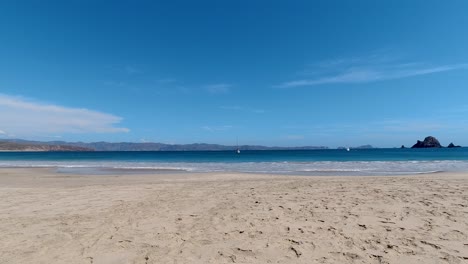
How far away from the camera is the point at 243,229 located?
209 inches

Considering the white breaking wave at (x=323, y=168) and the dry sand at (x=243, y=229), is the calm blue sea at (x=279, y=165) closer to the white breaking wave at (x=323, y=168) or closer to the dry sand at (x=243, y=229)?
the white breaking wave at (x=323, y=168)

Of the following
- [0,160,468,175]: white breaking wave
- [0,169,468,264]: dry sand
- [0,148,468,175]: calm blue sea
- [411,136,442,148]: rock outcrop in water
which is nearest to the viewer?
[0,169,468,264]: dry sand

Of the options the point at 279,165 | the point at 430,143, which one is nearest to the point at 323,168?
the point at 279,165

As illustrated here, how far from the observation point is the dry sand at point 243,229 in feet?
13.6

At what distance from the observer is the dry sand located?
4.13 m

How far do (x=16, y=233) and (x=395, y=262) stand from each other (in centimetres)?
638

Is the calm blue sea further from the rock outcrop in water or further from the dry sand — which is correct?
the rock outcrop in water

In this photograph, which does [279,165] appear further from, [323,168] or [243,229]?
[243,229]

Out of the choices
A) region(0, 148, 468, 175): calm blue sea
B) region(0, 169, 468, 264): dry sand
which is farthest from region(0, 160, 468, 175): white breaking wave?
region(0, 169, 468, 264): dry sand

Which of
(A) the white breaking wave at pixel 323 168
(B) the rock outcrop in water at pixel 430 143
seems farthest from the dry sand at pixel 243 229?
(B) the rock outcrop in water at pixel 430 143

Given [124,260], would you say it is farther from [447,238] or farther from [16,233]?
[447,238]

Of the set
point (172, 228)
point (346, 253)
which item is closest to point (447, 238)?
point (346, 253)

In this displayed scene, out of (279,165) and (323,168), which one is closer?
(323,168)

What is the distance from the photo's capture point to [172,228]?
548cm
